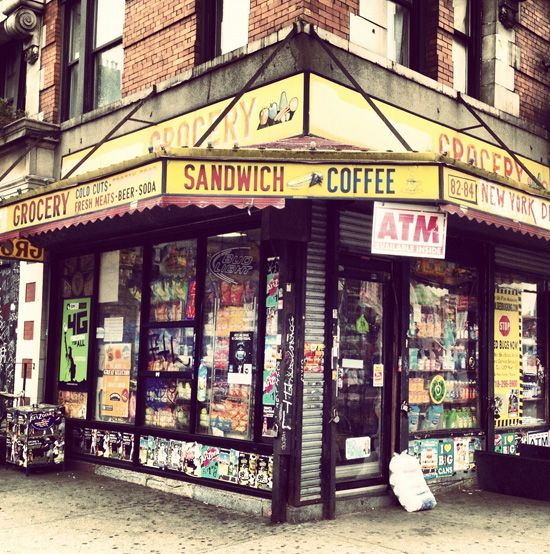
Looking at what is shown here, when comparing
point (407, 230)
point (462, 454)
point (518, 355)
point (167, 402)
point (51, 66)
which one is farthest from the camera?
point (51, 66)

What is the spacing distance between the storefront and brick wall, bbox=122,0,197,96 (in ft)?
2.51

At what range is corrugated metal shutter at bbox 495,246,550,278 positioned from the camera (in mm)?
9820

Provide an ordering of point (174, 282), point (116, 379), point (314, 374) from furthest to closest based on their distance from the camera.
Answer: point (116, 379), point (174, 282), point (314, 374)

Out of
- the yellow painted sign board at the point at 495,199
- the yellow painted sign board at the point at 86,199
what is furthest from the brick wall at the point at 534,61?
the yellow painted sign board at the point at 86,199

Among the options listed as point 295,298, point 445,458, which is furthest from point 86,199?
point 445,458

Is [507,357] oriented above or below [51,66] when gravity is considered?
below

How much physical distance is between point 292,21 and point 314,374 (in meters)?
3.54

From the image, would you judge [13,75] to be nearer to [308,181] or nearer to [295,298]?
[295,298]

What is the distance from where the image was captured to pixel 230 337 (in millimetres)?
8055

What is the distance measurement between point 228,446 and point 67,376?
3567 mm

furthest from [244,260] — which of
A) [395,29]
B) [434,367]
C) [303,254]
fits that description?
[395,29]

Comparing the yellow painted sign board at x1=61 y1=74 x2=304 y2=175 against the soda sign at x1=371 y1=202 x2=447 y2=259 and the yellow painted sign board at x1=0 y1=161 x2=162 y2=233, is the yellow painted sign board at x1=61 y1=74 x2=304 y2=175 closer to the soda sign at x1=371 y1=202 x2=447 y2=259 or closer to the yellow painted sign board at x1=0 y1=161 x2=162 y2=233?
the soda sign at x1=371 y1=202 x2=447 y2=259

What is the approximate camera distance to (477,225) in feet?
29.3

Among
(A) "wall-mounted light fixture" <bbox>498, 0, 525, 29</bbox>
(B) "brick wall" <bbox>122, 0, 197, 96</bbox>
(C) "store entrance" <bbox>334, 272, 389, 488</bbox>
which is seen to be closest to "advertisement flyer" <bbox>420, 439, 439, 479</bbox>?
(C) "store entrance" <bbox>334, 272, 389, 488</bbox>
